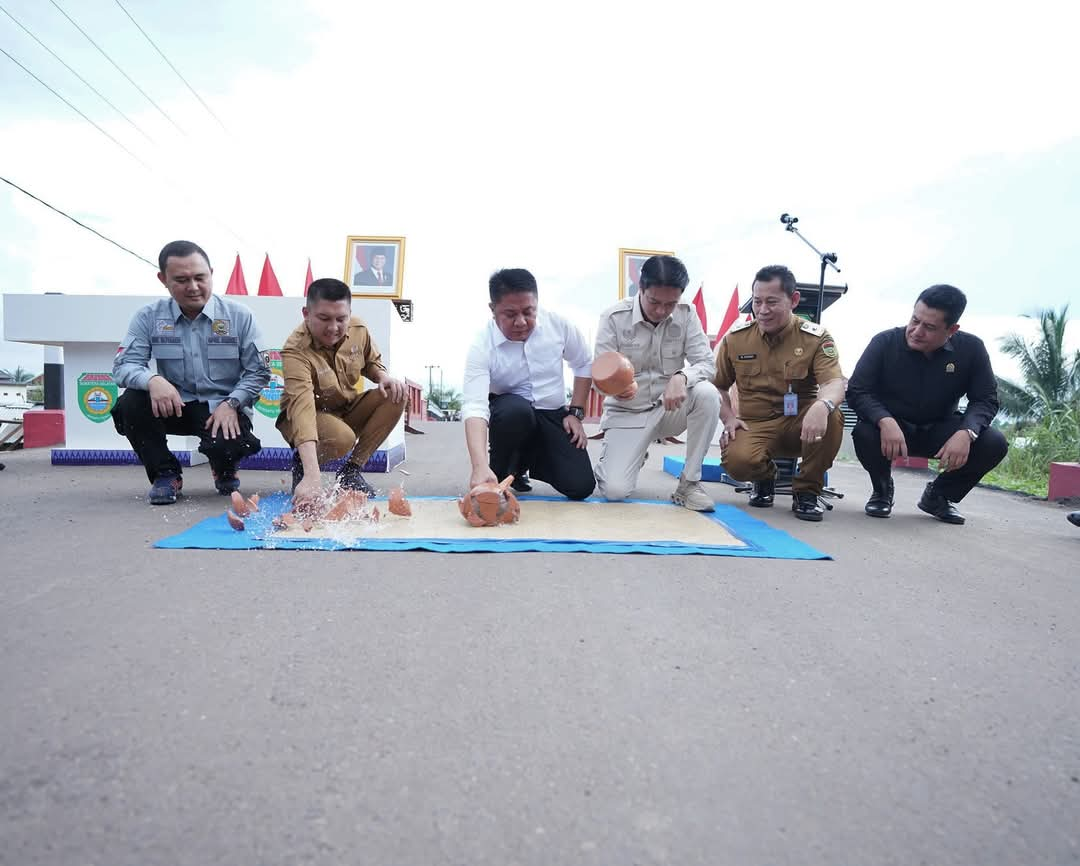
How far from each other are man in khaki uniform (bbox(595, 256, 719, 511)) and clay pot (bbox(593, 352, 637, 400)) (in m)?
0.17

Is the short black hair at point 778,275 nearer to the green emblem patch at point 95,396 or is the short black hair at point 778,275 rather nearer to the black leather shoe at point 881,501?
the black leather shoe at point 881,501

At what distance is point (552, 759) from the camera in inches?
34.4

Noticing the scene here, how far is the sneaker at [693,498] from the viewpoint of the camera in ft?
9.58

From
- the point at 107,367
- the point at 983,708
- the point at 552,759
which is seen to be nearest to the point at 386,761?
the point at 552,759

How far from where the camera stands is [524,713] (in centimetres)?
100

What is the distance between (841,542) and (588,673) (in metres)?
1.64

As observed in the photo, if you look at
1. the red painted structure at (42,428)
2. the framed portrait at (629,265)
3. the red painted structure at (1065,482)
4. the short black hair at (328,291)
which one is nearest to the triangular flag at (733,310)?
the framed portrait at (629,265)

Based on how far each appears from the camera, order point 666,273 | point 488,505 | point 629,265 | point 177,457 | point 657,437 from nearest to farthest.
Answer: point 488,505 < point 666,273 < point 657,437 < point 177,457 < point 629,265

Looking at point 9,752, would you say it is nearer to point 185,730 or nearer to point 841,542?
point 185,730

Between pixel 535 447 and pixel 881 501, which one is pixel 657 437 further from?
pixel 881 501

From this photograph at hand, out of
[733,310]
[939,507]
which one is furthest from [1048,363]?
[939,507]

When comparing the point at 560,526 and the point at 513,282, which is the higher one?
the point at 513,282

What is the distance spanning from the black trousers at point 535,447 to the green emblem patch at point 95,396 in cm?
292

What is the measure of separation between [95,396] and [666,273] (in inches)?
154
